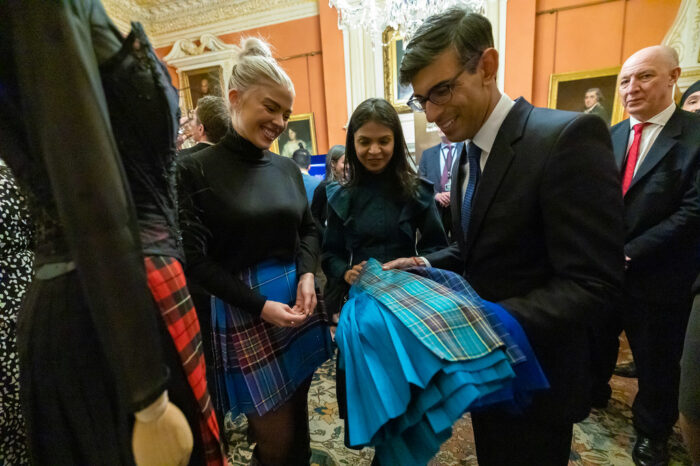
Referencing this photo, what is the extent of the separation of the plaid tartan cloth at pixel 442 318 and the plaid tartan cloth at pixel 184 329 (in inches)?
18.6

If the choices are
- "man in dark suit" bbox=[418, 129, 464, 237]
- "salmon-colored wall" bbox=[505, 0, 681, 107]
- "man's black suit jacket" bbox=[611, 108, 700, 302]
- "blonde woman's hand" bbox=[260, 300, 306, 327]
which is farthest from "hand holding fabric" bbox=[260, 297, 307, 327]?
"salmon-colored wall" bbox=[505, 0, 681, 107]

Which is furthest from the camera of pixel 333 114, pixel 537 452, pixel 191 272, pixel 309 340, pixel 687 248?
pixel 333 114

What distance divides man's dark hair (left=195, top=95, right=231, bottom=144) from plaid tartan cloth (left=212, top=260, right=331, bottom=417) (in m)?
1.06

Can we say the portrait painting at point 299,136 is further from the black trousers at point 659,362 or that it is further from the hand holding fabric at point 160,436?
the hand holding fabric at point 160,436

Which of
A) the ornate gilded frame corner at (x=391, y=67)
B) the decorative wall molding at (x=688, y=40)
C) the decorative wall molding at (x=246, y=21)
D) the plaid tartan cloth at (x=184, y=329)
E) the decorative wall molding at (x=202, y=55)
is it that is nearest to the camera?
the plaid tartan cloth at (x=184, y=329)

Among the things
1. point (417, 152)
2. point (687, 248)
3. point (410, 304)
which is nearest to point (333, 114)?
point (417, 152)

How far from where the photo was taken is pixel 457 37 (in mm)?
916

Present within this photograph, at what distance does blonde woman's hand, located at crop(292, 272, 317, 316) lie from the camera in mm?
1257

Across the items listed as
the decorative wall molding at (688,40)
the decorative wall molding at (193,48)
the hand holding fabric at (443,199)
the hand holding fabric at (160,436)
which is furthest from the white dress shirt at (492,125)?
→ the decorative wall molding at (193,48)

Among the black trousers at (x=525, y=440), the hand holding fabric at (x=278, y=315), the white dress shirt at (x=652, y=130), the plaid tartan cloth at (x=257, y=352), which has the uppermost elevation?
the white dress shirt at (x=652, y=130)

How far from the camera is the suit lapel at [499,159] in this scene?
91 centimetres

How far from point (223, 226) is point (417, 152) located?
506 cm

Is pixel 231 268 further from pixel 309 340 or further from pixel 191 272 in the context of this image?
pixel 309 340

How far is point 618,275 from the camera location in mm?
804
